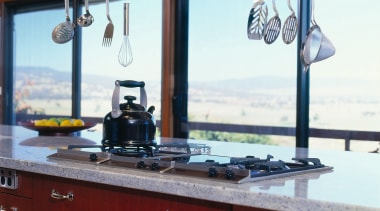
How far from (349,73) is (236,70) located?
94 cm

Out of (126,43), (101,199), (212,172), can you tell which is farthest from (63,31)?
(212,172)

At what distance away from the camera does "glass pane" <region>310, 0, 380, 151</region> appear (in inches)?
139

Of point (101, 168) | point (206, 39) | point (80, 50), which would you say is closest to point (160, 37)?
point (206, 39)

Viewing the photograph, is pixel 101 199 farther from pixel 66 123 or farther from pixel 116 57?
pixel 116 57

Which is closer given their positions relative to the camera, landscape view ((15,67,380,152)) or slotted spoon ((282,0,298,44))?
slotted spoon ((282,0,298,44))

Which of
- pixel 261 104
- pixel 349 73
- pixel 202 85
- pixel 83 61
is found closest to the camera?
pixel 349 73

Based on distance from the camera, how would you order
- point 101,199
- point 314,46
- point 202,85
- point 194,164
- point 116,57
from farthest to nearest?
point 116,57 < point 202,85 < point 314,46 < point 101,199 < point 194,164

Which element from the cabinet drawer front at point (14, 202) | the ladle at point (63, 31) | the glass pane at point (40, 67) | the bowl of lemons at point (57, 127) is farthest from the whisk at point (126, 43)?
the glass pane at point (40, 67)

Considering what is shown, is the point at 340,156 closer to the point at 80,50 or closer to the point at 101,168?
the point at 101,168

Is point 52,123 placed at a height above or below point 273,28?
below

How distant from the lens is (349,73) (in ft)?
11.8

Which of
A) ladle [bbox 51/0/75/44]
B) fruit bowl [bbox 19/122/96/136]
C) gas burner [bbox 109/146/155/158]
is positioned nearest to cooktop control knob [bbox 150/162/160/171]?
gas burner [bbox 109/146/155/158]

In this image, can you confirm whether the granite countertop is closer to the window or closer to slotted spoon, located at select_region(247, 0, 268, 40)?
slotted spoon, located at select_region(247, 0, 268, 40)

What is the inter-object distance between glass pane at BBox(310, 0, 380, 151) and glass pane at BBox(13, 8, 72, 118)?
2756 millimetres
